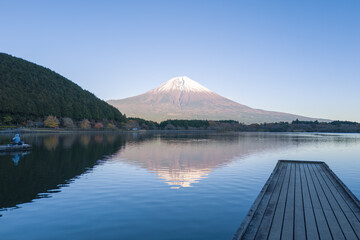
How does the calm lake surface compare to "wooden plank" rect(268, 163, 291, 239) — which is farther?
the calm lake surface

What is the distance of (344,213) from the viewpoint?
34.9ft

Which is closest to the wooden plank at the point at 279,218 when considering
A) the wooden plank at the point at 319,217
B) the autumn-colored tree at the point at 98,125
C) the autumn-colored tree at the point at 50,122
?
the wooden plank at the point at 319,217

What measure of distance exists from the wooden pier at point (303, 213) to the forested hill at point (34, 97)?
140 metres

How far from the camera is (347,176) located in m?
25.1

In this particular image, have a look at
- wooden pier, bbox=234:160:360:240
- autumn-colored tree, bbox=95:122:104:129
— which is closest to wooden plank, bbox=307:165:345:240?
wooden pier, bbox=234:160:360:240

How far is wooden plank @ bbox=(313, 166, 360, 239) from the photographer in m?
8.64

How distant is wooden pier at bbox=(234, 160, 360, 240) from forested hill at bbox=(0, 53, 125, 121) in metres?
140

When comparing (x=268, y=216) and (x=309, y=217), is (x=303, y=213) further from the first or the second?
(x=268, y=216)

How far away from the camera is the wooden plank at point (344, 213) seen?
8.64 metres

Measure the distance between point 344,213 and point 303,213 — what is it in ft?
5.31

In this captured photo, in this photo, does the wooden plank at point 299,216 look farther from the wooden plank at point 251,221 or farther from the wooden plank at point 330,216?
the wooden plank at point 251,221

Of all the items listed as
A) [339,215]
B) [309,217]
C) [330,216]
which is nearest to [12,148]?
[309,217]

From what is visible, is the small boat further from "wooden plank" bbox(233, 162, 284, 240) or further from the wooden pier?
"wooden plank" bbox(233, 162, 284, 240)

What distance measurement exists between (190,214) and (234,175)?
11.6 m
